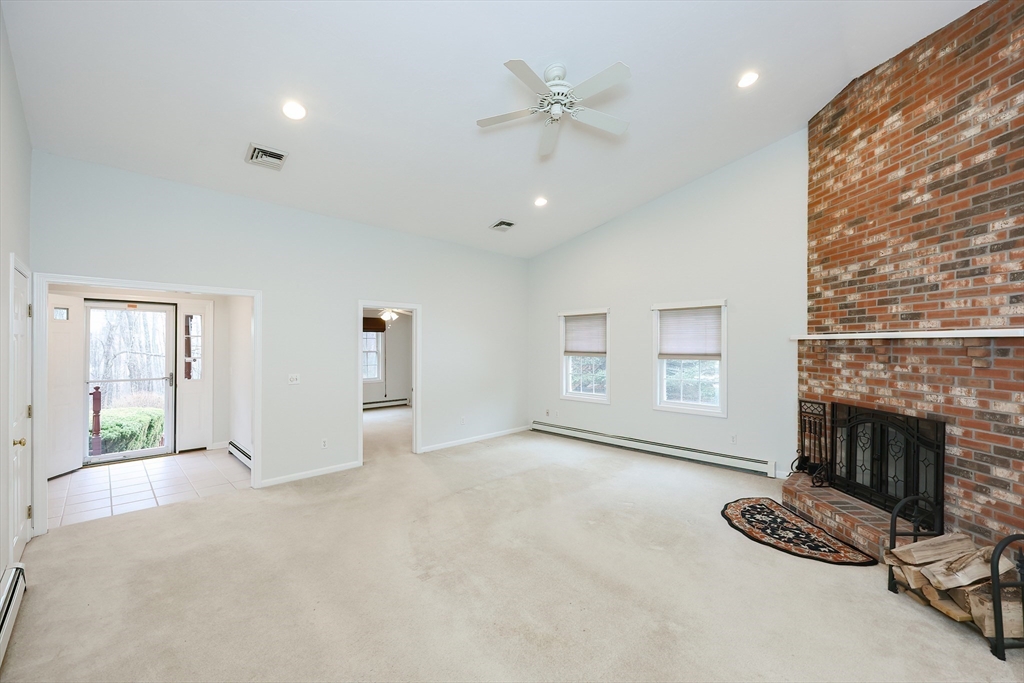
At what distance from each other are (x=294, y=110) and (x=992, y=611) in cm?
506

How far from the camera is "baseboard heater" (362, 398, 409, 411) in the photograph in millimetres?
9834

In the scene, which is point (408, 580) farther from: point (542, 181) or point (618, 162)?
point (618, 162)

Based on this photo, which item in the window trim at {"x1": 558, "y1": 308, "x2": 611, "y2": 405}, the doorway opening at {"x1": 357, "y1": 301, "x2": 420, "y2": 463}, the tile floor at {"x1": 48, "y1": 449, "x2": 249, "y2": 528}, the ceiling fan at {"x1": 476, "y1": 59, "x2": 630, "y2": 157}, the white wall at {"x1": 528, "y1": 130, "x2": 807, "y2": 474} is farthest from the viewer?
the doorway opening at {"x1": 357, "y1": 301, "x2": 420, "y2": 463}

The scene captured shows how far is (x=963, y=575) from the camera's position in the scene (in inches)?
86.7

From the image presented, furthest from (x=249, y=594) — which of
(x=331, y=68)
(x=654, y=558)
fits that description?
(x=331, y=68)

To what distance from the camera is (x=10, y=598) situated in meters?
2.22

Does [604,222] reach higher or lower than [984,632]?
higher

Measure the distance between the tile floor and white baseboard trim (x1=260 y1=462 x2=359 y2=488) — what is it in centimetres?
26

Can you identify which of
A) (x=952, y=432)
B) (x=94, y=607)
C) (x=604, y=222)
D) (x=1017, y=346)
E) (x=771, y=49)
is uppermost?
(x=771, y=49)

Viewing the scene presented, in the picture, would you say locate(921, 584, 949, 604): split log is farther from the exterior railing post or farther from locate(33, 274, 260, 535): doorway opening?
the exterior railing post

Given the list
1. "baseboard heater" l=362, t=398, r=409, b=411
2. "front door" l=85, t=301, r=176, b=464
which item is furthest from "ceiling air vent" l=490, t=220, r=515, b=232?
"baseboard heater" l=362, t=398, r=409, b=411

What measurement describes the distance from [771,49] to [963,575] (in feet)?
11.7

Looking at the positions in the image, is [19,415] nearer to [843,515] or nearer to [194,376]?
[194,376]

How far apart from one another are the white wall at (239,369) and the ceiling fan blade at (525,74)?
3.89 metres
